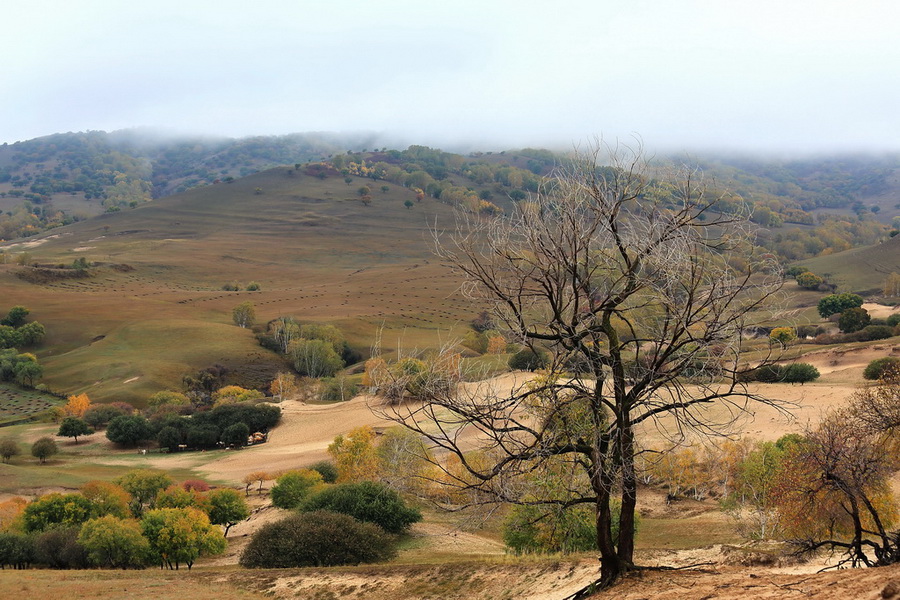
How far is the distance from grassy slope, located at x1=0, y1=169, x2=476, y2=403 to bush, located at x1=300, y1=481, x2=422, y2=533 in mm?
25083

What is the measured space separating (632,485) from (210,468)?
4839 centimetres

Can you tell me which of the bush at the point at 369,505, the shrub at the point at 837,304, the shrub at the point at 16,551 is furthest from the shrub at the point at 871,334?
the shrub at the point at 16,551

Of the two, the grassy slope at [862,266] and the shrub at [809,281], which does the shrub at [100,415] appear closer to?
the shrub at [809,281]

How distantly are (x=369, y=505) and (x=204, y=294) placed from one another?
358ft

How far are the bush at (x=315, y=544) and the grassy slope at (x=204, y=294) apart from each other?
→ 29.6 metres

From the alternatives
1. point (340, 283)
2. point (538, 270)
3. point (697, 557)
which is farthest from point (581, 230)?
point (340, 283)

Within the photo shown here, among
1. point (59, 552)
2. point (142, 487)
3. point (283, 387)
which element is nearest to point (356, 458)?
→ point (142, 487)

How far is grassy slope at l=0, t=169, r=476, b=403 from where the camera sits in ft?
302

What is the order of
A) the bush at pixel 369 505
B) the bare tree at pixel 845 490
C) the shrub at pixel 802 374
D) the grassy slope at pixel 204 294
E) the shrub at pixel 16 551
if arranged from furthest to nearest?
the grassy slope at pixel 204 294, the shrub at pixel 802 374, the bush at pixel 369 505, the shrub at pixel 16 551, the bare tree at pixel 845 490

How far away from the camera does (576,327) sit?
36.7ft

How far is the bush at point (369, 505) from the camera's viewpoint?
Answer: 31.6 meters

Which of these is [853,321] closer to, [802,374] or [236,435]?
[802,374]

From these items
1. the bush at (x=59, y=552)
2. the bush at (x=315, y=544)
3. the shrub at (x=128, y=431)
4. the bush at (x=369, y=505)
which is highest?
the bush at (x=315, y=544)

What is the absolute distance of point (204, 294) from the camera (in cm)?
12988
